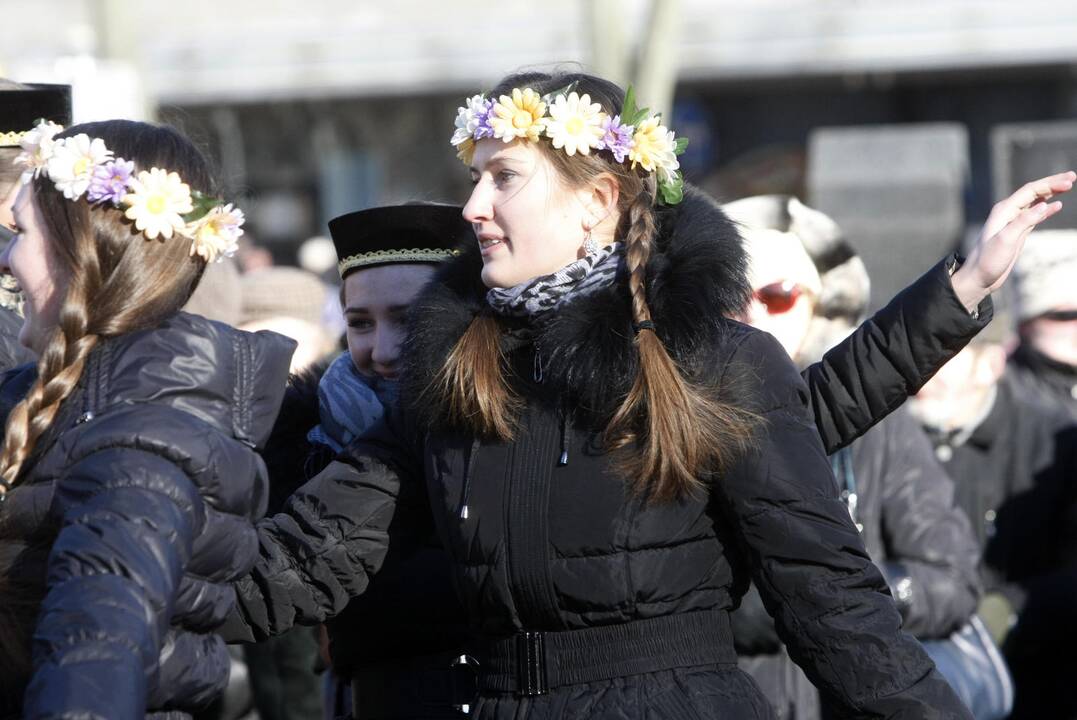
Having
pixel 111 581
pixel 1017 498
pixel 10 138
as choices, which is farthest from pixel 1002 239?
pixel 1017 498

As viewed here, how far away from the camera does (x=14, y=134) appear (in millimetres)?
3795

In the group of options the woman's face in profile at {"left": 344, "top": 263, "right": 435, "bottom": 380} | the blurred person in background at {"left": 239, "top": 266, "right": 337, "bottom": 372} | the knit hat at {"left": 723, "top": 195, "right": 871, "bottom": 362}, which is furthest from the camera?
the blurred person in background at {"left": 239, "top": 266, "right": 337, "bottom": 372}

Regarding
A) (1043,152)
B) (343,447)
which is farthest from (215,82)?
(343,447)

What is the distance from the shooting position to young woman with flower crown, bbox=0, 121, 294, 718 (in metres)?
2.66

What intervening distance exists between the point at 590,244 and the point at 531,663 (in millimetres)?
Answer: 768

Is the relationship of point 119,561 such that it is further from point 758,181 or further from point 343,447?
point 758,181

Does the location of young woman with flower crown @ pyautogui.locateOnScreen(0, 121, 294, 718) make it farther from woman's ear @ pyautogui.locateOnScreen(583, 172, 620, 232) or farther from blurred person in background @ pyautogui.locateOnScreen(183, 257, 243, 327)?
blurred person in background @ pyautogui.locateOnScreen(183, 257, 243, 327)

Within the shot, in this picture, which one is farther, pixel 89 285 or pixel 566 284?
pixel 566 284

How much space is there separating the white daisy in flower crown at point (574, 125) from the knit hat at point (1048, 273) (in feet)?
14.2

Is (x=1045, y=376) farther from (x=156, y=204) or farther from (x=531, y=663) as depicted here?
(x=156, y=204)

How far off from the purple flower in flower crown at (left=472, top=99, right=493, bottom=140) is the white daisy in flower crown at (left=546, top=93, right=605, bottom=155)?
0.12m

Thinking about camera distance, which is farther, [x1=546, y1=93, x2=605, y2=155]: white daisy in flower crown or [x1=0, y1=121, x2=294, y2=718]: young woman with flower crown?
[x1=546, y1=93, x2=605, y2=155]: white daisy in flower crown

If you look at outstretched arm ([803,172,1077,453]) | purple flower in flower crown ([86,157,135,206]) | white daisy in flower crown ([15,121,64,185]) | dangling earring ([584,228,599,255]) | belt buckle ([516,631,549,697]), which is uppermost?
→ white daisy in flower crown ([15,121,64,185])

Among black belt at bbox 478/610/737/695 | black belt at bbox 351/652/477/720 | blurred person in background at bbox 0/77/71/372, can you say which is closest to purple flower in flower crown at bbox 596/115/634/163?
black belt at bbox 478/610/737/695
